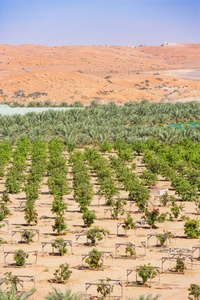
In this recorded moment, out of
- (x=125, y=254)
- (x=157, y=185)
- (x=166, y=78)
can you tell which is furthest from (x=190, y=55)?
(x=125, y=254)

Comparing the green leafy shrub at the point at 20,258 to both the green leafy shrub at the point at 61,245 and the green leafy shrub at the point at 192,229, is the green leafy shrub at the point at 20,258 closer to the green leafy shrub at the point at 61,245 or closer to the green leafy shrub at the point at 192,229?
the green leafy shrub at the point at 61,245

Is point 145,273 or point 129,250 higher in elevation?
point 145,273

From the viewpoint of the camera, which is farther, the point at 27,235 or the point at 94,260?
the point at 27,235

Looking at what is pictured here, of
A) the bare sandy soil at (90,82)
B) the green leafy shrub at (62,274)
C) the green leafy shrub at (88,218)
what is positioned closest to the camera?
the green leafy shrub at (62,274)

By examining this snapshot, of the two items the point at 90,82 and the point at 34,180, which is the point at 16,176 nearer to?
the point at 34,180

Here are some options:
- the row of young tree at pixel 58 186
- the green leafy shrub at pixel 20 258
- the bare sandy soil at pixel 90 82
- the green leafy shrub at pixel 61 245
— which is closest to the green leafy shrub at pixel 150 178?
the row of young tree at pixel 58 186

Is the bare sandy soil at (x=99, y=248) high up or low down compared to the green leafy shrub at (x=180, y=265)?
down

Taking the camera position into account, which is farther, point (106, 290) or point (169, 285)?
point (169, 285)

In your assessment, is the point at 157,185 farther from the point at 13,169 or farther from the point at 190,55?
the point at 190,55

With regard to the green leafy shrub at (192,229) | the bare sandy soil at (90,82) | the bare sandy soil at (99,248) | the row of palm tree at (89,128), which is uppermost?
the bare sandy soil at (90,82)

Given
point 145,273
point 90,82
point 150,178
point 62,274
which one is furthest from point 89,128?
point 90,82

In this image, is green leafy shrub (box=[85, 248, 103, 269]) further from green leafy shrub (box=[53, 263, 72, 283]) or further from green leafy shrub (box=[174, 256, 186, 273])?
green leafy shrub (box=[174, 256, 186, 273])
